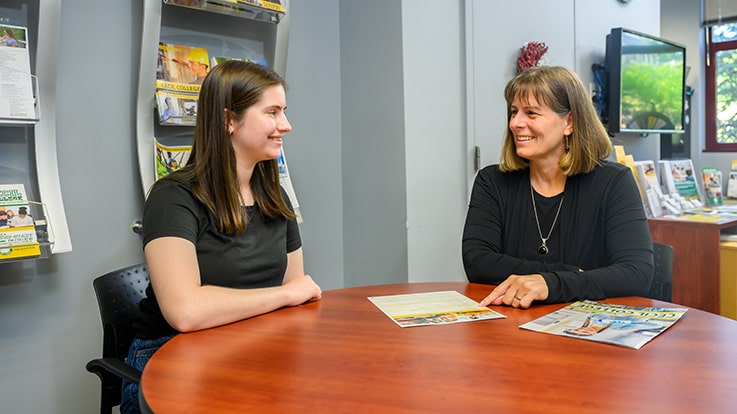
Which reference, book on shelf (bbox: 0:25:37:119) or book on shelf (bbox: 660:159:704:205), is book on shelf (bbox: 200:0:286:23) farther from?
book on shelf (bbox: 660:159:704:205)

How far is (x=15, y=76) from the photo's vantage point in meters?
1.79

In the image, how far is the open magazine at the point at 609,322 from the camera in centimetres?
119

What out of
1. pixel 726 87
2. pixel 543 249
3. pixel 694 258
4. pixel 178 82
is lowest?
pixel 694 258

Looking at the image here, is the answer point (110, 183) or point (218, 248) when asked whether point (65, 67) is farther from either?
point (218, 248)

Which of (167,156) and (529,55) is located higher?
(529,55)

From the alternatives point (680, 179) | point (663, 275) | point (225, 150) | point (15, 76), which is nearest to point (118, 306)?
point (225, 150)

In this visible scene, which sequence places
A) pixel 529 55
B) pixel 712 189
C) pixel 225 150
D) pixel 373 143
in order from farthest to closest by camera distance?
pixel 712 189 → pixel 529 55 → pixel 373 143 → pixel 225 150

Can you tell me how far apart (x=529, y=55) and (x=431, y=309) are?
2.17 meters

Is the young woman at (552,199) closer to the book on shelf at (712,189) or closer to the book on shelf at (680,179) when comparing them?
the book on shelf at (680,179)

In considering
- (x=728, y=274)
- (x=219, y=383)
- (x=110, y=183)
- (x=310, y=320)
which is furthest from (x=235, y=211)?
(x=728, y=274)

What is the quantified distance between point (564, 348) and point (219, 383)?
0.64 metres

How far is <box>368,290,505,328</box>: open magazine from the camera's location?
1.36m

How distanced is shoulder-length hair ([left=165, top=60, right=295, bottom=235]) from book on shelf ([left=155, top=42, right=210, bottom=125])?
0.54 m

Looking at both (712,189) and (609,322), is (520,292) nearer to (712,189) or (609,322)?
(609,322)
